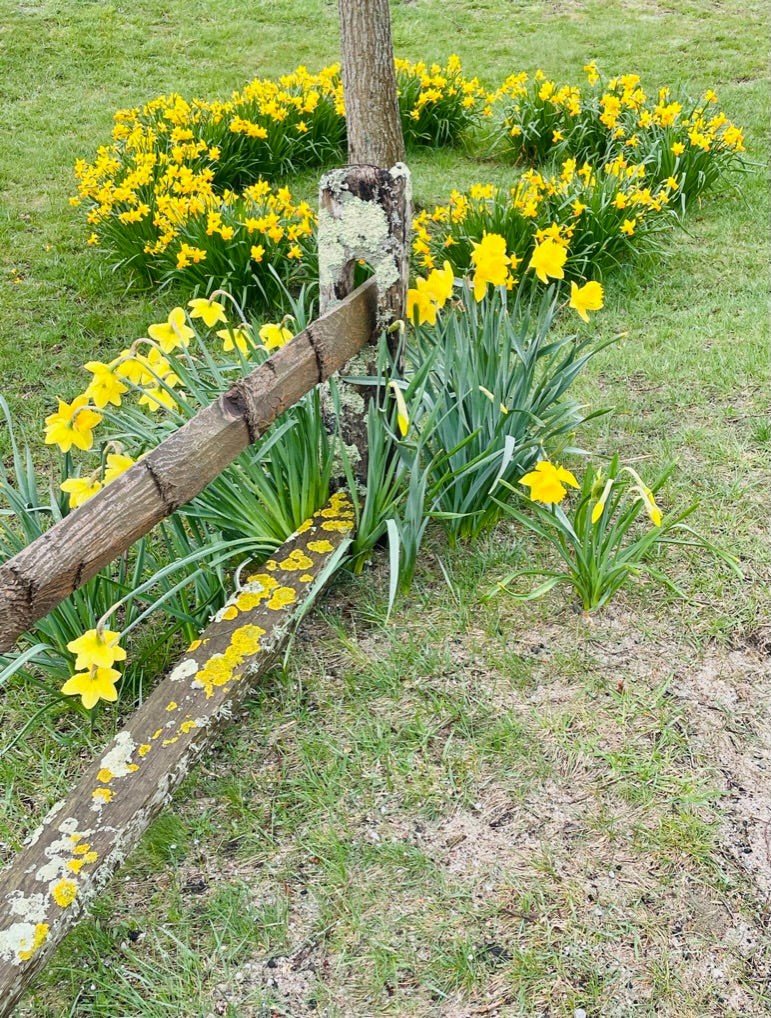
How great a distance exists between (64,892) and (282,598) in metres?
0.87

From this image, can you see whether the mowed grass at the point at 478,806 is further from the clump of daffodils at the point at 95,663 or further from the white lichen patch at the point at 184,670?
the clump of daffodils at the point at 95,663

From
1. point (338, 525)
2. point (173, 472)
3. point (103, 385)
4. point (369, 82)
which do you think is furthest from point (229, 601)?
point (369, 82)

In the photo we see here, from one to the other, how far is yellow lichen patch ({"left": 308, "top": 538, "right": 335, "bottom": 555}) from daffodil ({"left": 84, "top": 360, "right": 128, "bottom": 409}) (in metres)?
0.67

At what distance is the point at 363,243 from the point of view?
2.34m

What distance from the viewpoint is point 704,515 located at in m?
2.78

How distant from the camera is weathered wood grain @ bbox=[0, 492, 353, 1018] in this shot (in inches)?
62.2

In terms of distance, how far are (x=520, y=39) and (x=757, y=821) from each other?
881 cm

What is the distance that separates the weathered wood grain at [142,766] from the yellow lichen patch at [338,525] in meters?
0.02

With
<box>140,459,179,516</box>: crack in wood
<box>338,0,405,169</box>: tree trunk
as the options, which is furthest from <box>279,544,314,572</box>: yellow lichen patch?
<box>338,0,405,169</box>: tree trunk

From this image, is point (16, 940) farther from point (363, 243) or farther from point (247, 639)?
point (363, 243)

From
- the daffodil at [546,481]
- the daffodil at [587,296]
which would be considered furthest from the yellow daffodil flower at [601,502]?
the daffodil at [587,296]

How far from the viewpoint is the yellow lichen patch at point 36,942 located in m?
1.51

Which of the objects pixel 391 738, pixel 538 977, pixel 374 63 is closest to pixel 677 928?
pixel 538 977

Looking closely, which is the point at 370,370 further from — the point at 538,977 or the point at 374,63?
the point at 374,63
